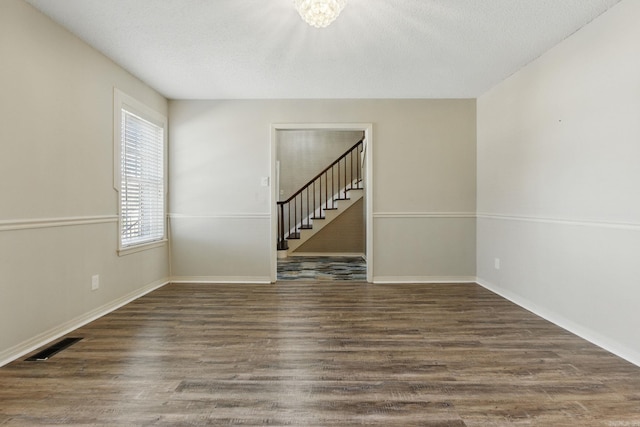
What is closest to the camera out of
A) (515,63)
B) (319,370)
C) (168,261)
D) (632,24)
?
(319,370)

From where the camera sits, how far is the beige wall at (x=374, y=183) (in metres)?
4.79

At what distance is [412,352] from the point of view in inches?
99.8

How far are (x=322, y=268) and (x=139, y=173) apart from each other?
3.13m

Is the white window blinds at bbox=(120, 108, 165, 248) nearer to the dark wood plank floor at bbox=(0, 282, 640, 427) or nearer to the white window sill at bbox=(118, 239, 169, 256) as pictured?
the white window sill at bbox=(118, 239, 169, 256)

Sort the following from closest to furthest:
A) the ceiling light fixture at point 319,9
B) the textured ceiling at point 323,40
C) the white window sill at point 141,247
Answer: the ceiling light fixture at point 319,9 → the textured ceiling at point 323,40 → the white window sill at point 141,247

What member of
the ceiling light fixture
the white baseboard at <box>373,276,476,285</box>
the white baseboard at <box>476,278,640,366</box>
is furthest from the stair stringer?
the ceiling light fixture

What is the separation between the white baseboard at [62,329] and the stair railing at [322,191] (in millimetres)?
4385

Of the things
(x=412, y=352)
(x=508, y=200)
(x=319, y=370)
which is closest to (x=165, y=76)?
(x=319, y=370)

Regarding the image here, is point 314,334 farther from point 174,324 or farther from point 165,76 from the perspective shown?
point 165,76

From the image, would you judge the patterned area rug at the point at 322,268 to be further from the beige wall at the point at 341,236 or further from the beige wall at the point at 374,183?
the beige wall at the point at 374,183

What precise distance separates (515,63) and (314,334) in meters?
3.27

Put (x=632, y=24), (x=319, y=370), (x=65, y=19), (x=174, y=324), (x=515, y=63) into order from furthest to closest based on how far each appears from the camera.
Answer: (x=515, y=63) < (x=174, y=324) < (x=65, y=19) < (x=632, y=24) < (x=319, y=370)

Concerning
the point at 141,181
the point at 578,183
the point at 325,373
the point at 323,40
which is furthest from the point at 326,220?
the point at 325,373

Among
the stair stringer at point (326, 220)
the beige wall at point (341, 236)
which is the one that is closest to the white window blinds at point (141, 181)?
the stair stringer at point (326, 220)
